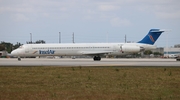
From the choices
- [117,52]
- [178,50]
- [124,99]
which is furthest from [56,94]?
[178,50]

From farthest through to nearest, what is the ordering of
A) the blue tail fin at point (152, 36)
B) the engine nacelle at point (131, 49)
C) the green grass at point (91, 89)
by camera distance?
the blue tail fin at point (152, 36) → the engine nacelle at point (131, 49) → the green grass at point (91, 89)

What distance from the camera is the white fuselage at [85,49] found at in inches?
2418

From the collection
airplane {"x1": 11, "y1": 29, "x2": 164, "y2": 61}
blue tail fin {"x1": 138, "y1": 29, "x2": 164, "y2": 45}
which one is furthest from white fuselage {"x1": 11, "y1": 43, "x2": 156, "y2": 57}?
blue tail fin {"x1": 138, "y1": 29, "x2": 164, "y2": 45}

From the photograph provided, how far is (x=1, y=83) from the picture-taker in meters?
19.2

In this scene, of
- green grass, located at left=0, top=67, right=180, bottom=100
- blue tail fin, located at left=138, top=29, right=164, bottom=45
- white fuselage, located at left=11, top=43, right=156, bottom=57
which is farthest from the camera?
blue tail fin, located at left=138, top=29, right=164, bottom=45

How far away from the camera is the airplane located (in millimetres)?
61475

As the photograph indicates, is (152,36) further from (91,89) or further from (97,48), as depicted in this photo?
(91,89)

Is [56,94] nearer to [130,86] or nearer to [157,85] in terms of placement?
[130,86]

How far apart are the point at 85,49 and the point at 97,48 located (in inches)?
85.9

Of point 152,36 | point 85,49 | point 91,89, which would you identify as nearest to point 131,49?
point 152,36

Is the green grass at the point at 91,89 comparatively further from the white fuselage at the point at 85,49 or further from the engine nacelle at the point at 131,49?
the white fuselage at the point at 85,49

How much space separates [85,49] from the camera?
6291cm

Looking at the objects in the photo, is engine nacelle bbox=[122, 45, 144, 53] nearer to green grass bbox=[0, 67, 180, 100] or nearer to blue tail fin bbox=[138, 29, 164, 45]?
blue tail fin bbox=[138, 29, 164, 45]

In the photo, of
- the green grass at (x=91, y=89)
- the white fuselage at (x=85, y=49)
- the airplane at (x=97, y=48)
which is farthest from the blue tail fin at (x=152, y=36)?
the green grass at (x=91, y=89)
